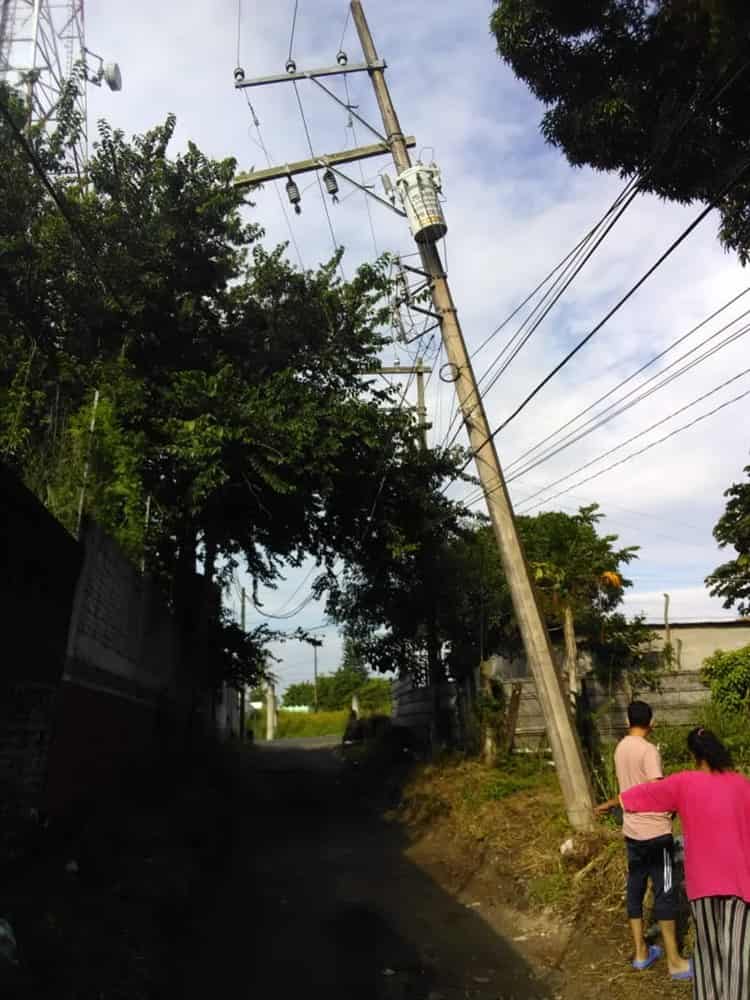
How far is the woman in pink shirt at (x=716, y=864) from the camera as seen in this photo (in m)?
3.70

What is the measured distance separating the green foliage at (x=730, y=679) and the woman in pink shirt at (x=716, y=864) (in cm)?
714

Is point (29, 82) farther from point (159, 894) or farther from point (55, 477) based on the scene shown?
point (159, 894)

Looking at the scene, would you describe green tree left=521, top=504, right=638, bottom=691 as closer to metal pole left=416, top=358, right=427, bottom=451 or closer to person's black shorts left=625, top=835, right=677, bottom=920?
metal pole left=416, top=358, right=427, bottom=451

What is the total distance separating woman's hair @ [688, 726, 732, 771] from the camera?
3.99 meters

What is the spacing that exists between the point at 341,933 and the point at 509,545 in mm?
4120

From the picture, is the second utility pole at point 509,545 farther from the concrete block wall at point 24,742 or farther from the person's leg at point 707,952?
the concrete block wall at point 24,742

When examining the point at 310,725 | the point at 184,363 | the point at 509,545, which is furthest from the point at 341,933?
the point at 310,725

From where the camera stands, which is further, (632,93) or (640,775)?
(632,93)

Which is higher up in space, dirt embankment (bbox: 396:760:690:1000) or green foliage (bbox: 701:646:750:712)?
green foliage (bbox: 701:646:750:712)

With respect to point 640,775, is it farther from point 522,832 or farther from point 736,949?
point 522,832

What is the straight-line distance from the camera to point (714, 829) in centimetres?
Answer: 386

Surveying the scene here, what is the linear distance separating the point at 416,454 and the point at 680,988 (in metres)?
11.4

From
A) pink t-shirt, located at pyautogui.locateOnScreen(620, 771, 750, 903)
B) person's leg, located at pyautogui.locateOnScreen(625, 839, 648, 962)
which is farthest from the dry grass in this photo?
pink t-shirt, located at pyautogui.locateOnScreen(620, 771, 750, 903)

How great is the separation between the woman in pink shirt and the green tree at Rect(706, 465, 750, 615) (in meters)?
13.1
